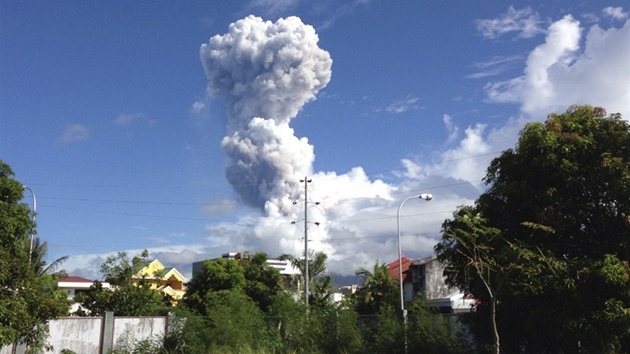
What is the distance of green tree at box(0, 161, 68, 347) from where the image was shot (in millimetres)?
13656

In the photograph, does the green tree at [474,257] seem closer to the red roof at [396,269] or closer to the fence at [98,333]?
the fence at [98,333]

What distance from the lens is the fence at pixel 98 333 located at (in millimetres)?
18266

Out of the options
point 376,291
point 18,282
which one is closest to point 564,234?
point 18,282

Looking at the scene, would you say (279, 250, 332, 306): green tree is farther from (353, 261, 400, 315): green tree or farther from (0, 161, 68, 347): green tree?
(0, 161, 68, 347): green tree

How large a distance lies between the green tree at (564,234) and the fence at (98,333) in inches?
400

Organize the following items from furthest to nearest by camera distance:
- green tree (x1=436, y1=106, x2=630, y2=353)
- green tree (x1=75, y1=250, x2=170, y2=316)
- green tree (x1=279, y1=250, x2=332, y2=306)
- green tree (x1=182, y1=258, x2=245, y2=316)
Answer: green tree (x1=279, y1=250, x2=332, y2=306), green tree (x1=182, y1=258, x2=245, y2=316), green tree (x1=75, y1=250, x2=170, y2=316), green tree (x1=436, y1=106, x2=630, y2=353)

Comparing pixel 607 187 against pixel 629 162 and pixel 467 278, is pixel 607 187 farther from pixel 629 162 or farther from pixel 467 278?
pixel 467 278

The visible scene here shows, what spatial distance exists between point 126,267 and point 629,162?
18.3 meters

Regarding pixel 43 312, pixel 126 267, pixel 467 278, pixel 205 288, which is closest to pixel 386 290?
pixel 205 288

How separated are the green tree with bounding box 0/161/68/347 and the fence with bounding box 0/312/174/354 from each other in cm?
291

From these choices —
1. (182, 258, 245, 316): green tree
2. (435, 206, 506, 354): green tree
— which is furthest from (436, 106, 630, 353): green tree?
(182, 258, 245, 316): green tree

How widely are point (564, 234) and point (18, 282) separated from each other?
12.6 meters

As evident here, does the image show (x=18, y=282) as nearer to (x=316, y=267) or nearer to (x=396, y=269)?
(x=316, y=267)

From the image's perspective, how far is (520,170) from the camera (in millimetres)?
15844
